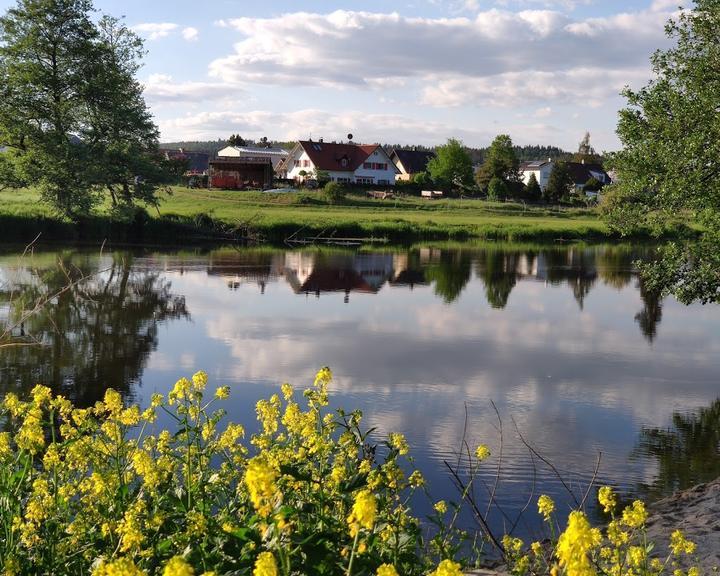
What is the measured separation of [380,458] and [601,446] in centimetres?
351

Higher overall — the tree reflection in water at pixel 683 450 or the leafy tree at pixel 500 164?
the leafy tree at pixel 500 164

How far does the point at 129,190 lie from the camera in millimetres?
40969

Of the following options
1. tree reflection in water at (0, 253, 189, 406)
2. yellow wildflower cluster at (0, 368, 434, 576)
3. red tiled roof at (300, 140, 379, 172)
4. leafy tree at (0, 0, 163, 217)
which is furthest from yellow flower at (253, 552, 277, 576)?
red tiled roof at (300, 140, 379, 172)

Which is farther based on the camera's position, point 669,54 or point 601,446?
point 669,54

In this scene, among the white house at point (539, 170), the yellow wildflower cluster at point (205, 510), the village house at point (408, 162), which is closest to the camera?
the yellow wildflower cluster at point (205, 510)

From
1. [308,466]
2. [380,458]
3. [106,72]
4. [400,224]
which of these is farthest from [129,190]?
[308,466]

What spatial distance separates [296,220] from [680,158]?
35921mm

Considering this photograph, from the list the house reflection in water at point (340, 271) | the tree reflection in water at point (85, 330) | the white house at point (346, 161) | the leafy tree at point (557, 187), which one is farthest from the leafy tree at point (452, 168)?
the tree reflection in water at point (85, 330)

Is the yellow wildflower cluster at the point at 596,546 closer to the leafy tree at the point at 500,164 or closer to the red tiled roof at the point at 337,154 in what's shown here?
the leafy tree at the point at 500,164

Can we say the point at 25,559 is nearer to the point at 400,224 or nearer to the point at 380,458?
the point at 380,458

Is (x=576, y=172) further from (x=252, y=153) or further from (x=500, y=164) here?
(x=252, y=153)

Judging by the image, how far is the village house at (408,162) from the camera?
110750 millimetres

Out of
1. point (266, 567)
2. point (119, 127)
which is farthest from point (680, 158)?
point (119, 127)

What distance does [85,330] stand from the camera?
1955cm
